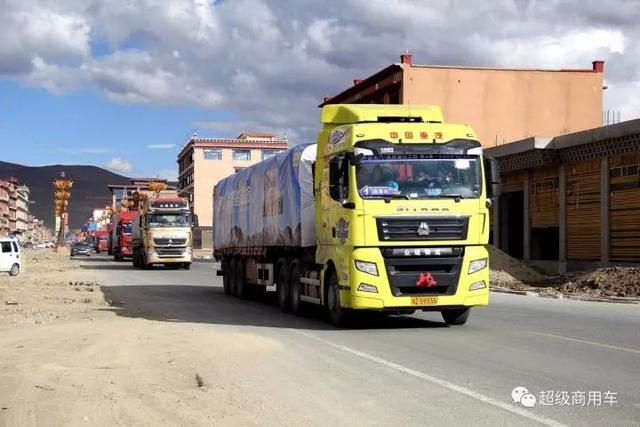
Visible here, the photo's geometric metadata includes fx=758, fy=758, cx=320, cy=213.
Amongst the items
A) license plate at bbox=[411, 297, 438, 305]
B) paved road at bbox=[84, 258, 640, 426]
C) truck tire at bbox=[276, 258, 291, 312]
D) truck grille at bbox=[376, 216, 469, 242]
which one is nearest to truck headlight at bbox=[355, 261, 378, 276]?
truck grille at bbox=[376, 216, 469, 242]

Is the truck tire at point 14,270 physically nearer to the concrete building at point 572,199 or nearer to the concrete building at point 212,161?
the concrete building at point 572,199

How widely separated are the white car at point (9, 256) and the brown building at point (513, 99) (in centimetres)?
2977

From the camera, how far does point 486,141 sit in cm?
5684

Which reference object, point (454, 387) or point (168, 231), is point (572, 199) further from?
point (454, 387)

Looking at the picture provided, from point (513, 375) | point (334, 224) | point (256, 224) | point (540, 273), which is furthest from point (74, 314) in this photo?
point (540, 273)

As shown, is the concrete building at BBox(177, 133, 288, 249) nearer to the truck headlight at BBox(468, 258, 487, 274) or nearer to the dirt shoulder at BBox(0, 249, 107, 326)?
the dirt shoulder at BBox(0, 249, 107, 326)

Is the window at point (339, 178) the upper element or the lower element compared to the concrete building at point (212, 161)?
lower

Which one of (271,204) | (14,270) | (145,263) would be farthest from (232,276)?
(145,263)

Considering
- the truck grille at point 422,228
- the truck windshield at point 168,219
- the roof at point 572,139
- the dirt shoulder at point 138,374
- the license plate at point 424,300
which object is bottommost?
the dirt shoulder at point 138,374

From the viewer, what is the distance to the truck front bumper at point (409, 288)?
1295 cm

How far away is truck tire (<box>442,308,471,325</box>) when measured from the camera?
1458cm

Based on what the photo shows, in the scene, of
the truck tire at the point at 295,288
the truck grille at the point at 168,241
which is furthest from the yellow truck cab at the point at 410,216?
the truck grille at the point at 168,241

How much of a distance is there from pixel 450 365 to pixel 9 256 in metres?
32.9

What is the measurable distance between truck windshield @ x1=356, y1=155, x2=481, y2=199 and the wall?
145 ft
